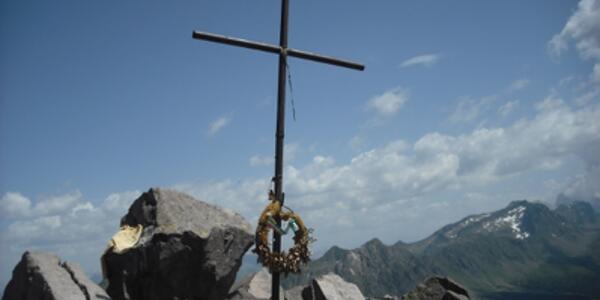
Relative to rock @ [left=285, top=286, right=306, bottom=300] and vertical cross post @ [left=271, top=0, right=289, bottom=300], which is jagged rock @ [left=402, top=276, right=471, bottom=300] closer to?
rock @ [left=285, top=286, right=306, bottom=300]

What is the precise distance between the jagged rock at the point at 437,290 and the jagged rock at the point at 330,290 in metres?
2.01

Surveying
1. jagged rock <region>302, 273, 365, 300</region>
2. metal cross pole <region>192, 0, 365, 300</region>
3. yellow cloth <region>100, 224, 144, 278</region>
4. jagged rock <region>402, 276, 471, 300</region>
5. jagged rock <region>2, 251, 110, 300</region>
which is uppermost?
metal cross pole <region>192, 0, 365, 300</region>

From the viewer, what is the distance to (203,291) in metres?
15.6

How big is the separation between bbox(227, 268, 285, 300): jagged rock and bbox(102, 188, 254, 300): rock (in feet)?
2.01

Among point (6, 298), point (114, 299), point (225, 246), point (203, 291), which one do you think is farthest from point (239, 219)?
point (6, 298)

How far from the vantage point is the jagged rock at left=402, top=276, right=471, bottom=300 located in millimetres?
16703

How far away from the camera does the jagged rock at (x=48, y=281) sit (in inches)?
474

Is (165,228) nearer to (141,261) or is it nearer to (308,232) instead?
(141,261)

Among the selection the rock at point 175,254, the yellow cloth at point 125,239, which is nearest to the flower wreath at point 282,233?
the rock at point 175,254

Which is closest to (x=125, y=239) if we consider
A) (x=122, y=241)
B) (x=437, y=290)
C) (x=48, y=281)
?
(x=122, y=241)

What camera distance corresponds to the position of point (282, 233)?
13.8 meters

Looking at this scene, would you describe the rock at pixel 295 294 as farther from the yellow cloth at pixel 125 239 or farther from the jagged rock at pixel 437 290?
the yellow cloth at pixel 125 239

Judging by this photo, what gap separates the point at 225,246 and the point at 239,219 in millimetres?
1443

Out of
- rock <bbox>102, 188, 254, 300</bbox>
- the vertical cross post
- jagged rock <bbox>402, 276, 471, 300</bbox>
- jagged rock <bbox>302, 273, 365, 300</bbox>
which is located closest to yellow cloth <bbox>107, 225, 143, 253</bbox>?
rock <bbox>102, 188, 254, 300</bbox>
